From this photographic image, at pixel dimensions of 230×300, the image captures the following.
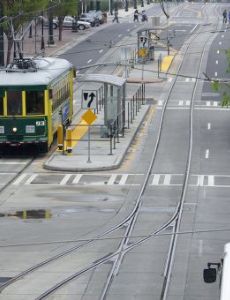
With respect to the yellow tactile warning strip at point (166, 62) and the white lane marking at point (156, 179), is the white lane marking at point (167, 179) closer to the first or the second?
the white lane marking at point (156, 179)

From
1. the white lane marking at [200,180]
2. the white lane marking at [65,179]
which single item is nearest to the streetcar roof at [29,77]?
the white lane marking at [65,179]

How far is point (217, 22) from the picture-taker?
137m

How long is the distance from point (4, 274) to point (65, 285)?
156cm

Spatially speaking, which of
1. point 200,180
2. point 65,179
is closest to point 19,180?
point 65,179

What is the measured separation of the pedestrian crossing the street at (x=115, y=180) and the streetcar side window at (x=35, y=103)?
380 cm

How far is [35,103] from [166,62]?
47.6 meters

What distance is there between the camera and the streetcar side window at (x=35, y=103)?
1545 inches

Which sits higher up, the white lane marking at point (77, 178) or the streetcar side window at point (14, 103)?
the streetcar side window at point (14, 103)

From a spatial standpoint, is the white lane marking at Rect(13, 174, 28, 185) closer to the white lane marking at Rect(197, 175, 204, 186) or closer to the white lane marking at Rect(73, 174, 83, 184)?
the white lane marking at Rect(73, 174, 83, 184)

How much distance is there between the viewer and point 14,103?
129 feet

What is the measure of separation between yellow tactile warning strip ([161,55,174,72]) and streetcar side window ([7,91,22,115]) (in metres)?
40.9

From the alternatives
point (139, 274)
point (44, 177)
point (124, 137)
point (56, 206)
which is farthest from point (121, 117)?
point (139, 274)

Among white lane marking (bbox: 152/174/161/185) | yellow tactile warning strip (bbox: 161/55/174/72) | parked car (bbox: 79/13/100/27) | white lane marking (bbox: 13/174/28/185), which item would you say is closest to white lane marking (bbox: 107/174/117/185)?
white lane marking (bbox: 152/174/161/185)

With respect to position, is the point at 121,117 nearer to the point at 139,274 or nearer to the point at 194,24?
the point at 139,274
